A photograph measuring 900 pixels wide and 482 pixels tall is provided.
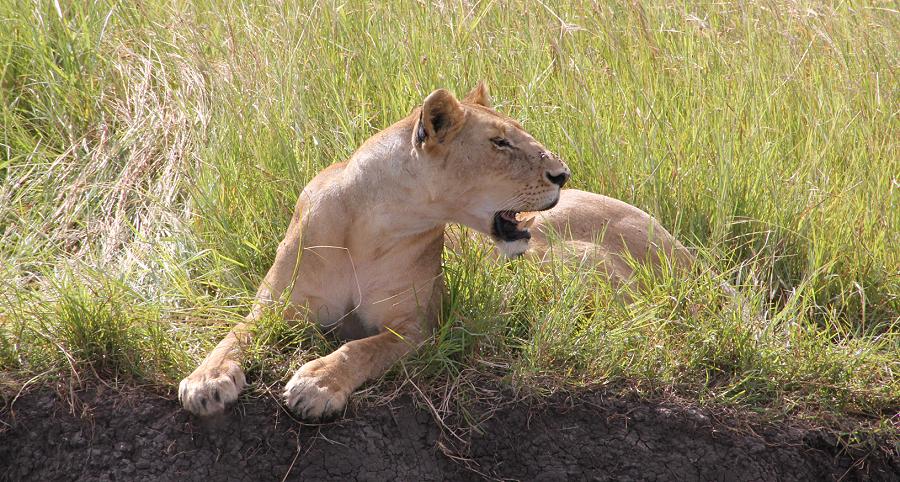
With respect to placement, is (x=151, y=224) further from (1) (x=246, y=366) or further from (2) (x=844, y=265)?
(2) (x=844, y=265)

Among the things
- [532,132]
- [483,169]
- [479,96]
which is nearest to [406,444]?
[483,169]

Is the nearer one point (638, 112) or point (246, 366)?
point (246, 366)

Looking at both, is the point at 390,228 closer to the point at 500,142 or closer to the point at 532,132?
the point at 500,142

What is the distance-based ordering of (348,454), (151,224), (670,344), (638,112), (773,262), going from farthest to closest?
(638,112)
(151,224)
(773,262)
(670,344)
(348,454)

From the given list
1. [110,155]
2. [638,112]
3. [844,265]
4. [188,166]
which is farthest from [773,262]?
[110,155]

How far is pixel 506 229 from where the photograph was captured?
10.7 ft

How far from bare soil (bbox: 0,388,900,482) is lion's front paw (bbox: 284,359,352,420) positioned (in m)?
0.07

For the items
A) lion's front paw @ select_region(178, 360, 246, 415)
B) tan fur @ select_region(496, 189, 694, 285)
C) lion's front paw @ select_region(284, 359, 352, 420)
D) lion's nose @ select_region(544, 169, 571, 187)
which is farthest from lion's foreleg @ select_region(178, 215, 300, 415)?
tan fur @ select_region(496, 189, 694, 285)

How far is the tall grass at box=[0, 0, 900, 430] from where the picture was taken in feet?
11.0

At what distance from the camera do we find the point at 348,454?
2996 millimetres

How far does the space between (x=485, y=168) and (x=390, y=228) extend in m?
0.34

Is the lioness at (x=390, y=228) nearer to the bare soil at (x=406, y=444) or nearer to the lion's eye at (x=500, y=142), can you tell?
the lion's eye at (x=500, y=142)

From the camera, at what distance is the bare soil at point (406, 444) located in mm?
2980

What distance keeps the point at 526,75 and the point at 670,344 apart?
1.65 m
